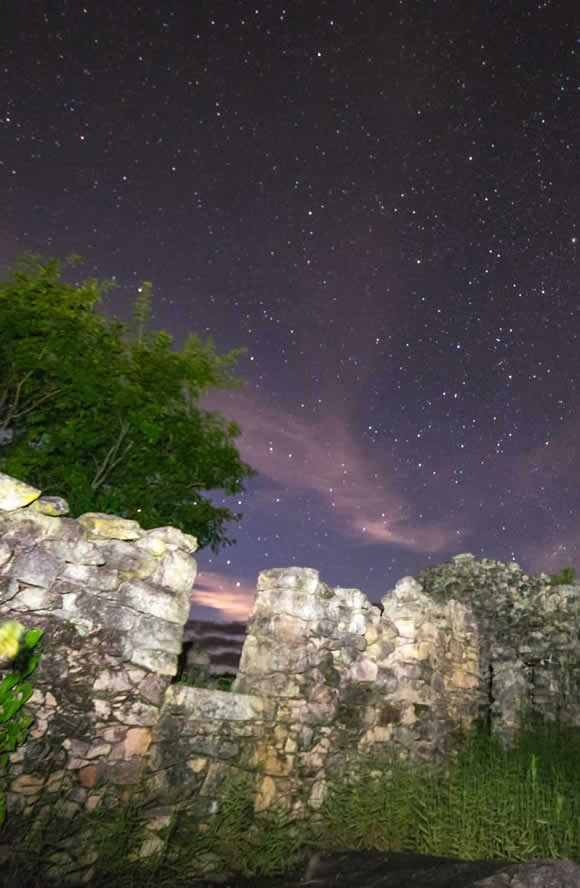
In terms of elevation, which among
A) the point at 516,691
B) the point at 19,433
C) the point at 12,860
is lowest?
the point at 12,860

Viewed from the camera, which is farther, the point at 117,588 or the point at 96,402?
the point at 96,402

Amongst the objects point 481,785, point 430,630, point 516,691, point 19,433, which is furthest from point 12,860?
point 19,433

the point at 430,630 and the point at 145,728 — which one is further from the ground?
the point at 430,630

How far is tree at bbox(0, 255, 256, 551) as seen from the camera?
9.38m

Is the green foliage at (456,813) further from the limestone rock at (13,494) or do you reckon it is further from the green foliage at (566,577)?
the green foliage at (566,577)

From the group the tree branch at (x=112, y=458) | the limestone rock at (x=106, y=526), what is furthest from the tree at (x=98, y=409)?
the limestone rock at (x=106, y=526)

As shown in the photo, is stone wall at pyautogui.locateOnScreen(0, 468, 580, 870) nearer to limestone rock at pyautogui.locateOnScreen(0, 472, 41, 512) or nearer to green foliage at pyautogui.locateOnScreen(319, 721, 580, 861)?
limestone rock at pyautogui.locateOnScreen(0, 472, 41, 512)

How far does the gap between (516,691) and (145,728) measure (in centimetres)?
659

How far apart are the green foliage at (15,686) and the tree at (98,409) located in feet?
18.2

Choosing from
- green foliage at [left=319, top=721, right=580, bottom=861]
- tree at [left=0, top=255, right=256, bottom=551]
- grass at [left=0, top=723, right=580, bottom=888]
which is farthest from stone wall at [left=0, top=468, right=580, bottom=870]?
tree at [left=0, top=255, right=256, bottom=551]

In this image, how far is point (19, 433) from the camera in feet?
33.8

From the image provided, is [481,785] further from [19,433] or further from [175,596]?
[19,433]

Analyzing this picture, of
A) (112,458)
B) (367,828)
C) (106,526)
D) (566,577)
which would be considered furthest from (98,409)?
(566,577)

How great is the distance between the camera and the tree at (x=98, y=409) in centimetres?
938
